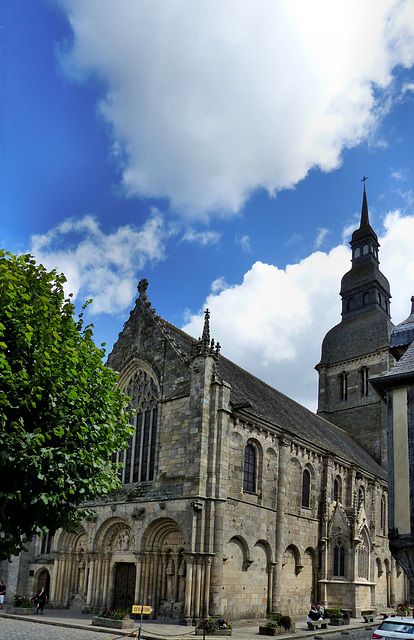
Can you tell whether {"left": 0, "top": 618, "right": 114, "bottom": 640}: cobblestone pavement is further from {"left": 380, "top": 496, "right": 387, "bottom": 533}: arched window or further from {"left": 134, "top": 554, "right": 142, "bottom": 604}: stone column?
{"left": 380, "top": 496, "right": 387, "bottom": 533}: arched window

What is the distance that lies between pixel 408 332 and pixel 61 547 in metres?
20.6

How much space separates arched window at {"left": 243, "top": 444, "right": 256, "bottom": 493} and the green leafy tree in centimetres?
1331

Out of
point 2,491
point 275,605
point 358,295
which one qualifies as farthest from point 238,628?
point 358,295

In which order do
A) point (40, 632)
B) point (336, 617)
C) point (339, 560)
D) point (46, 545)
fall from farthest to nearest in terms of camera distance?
1. point (339, 560)
2. point (46, 545)
3. point (336, 617)
4. point (40, 632)

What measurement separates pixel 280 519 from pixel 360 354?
2525cm

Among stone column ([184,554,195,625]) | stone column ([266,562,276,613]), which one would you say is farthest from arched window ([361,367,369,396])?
stone column ([184,554,195,625])

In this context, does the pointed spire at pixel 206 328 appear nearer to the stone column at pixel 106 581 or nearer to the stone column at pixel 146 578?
the stone column at pixel 146 578

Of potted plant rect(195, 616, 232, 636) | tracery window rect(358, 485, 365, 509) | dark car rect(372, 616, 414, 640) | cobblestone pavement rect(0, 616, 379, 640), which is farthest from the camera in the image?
tracery window rect(358, 485, 365, 509)

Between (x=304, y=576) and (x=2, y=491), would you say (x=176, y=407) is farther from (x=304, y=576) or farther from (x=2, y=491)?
(x=2, y=491)

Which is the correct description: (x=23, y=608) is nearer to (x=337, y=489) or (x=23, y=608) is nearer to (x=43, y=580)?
(x=43, y=580)

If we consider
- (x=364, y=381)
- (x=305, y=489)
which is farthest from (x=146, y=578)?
(x=364, y=381)

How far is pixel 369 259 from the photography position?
55656mm

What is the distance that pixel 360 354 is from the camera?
50812 mm

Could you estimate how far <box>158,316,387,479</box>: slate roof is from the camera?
29.5 meters
